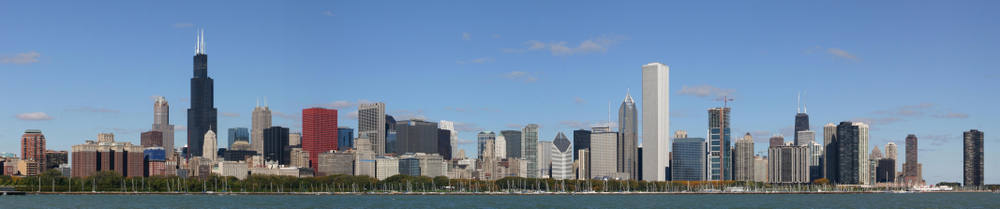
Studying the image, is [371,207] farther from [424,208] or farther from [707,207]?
[707,207]

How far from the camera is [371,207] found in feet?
517

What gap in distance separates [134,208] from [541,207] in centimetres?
5508

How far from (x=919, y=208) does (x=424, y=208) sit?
70.4 m

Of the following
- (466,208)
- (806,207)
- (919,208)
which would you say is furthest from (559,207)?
(919,208)

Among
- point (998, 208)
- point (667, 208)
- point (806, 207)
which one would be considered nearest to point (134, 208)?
point (667, 208)

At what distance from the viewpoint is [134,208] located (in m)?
149

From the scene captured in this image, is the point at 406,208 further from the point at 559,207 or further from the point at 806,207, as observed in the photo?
the point at 806,207

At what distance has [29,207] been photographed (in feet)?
495

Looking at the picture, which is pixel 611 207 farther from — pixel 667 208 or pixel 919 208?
pixel 919 208

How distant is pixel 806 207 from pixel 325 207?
229ft

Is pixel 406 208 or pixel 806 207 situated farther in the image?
pixel 806 207

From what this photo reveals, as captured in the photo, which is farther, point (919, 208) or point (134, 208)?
point (919, 208)

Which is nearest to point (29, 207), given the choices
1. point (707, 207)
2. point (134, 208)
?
point (134, 208)

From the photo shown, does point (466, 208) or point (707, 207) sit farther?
point (707, 207)
